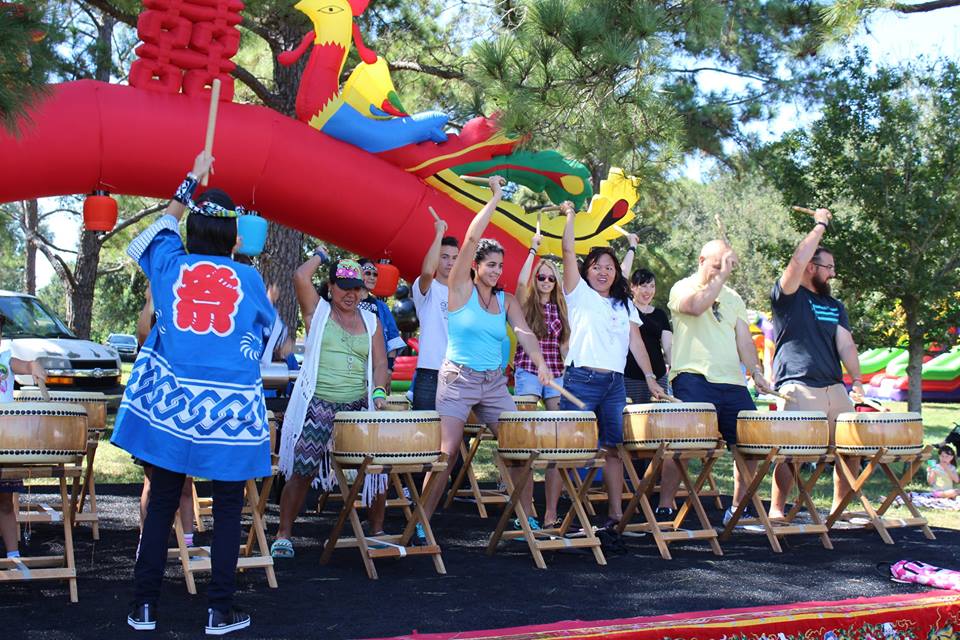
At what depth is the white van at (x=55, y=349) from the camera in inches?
471

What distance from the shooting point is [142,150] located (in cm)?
675

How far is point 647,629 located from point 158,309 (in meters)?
2.07

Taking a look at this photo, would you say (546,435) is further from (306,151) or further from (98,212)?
(98,212)

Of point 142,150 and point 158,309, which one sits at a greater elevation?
point 142,150

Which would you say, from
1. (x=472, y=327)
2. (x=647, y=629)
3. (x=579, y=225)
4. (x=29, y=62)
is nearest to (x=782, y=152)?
(x=579, y=225)

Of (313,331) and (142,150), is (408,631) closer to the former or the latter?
(313,331)

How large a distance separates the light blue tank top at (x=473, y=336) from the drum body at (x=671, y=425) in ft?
2.84

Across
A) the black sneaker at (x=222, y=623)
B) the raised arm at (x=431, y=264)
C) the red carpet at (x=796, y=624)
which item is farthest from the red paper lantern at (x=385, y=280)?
the red carpet at (x=796, y=624)

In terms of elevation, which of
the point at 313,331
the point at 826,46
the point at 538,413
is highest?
the point at 826,46

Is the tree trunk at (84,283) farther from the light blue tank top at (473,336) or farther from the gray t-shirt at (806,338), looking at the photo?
the gray t-shirt at (806,338)

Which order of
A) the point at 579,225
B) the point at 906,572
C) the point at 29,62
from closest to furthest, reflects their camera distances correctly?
the point at 29,62 < the point at 906,572 < the point at 579,225

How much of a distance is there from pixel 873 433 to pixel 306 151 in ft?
12.9

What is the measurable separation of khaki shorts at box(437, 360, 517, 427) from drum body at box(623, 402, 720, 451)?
709 mm

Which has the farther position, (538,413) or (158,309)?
(538,413)
